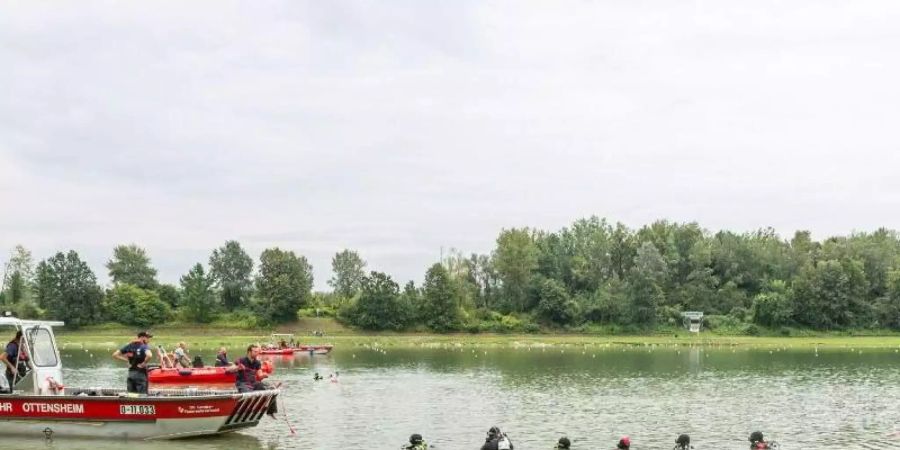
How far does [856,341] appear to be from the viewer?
113 metres

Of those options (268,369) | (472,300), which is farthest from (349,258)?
(268,369)

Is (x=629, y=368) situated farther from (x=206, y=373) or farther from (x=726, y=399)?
(x=206, y=373)

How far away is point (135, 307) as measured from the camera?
12362cm

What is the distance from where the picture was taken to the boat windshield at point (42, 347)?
1203 inches

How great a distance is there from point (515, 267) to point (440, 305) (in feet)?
53.6

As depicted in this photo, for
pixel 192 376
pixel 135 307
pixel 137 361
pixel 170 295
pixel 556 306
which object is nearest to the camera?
pixel 137 361

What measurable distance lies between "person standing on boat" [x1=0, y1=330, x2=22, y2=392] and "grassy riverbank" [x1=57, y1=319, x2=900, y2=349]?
7193 cm

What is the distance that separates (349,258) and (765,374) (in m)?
112

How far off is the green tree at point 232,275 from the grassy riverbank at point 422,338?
638 inches

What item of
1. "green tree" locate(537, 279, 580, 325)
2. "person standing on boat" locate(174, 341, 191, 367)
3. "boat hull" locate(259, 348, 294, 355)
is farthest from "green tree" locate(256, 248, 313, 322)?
"person standing on boat" locate(174, 341, 191, 367)

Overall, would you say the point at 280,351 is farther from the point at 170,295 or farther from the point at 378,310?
the point at 170,295

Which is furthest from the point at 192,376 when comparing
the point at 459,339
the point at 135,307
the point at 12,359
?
the point at 135,307

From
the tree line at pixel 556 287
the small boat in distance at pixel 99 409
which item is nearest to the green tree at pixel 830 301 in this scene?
the tree line at pixel 556 287

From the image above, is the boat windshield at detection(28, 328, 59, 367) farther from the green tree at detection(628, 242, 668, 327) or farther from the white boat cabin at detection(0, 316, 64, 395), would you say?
the green tree at detection(628, 242, 668, 327)
